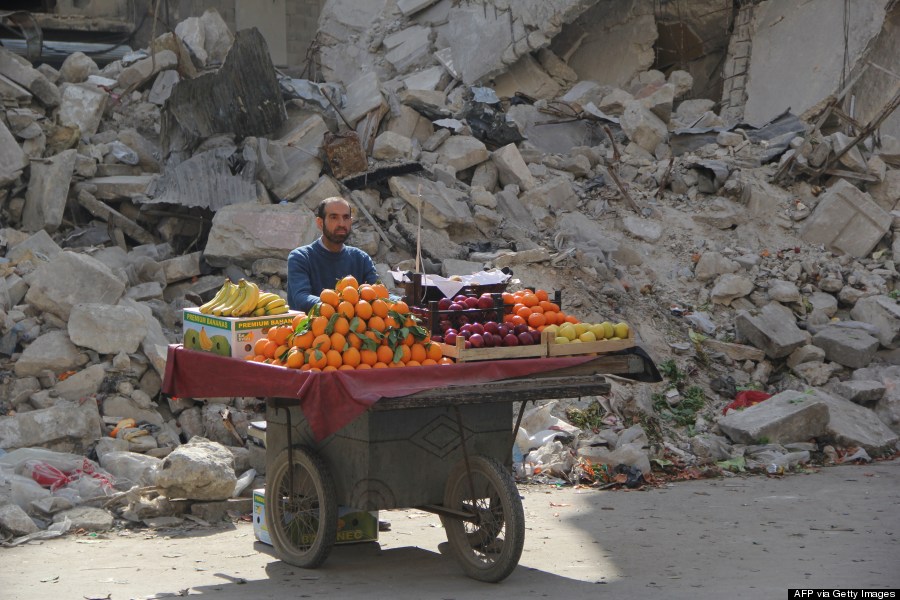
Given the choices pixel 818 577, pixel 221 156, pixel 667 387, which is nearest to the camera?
pixel 818 577

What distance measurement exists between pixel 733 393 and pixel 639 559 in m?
4.80

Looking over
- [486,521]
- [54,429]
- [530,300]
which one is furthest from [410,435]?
[54,429]

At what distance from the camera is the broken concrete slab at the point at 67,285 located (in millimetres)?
8594

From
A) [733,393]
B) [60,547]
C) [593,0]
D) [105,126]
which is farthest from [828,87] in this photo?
[60,547]

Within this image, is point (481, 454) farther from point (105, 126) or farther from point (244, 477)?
point (105, 126)

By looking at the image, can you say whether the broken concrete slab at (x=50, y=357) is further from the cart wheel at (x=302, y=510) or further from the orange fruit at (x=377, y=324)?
the orange fruit at (x=377, y=324)

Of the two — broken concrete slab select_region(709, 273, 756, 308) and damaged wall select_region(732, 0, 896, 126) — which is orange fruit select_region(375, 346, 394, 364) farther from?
damaged wall select_region(732, 0, 896, 126)

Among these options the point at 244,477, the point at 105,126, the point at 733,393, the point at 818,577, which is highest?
the point at 105,126

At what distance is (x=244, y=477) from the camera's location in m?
7.09

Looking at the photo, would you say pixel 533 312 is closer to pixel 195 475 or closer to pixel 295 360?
pixel 295 360

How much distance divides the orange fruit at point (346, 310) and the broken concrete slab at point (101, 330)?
13.5 ft

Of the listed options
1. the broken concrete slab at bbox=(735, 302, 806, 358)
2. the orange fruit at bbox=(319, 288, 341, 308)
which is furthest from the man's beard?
the broken concrete slab at bbox=(735, 302, 806, 358)

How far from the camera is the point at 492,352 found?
189 inches

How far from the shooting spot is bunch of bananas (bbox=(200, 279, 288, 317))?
17.3 ft
